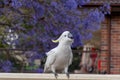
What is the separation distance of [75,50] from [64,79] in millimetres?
5645

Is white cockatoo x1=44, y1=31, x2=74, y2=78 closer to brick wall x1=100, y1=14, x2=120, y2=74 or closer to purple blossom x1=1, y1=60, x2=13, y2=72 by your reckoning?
purple blossom x1=1, y1=60, x2=13, y2=72

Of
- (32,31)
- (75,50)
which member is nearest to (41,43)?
(32,31)

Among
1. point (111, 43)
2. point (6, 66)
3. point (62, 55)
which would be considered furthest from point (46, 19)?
point (111, 43)

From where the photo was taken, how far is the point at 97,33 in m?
13.0

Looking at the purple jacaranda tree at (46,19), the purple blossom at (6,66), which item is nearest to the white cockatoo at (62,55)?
the purple jacaranda tree at (46,19)

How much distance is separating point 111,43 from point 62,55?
6717mm

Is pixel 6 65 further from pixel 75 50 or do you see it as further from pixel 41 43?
pixel 75 50

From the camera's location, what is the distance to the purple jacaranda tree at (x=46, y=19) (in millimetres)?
9609

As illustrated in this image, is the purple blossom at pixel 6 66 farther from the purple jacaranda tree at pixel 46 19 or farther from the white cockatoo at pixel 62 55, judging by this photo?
the white cockatoo at pixel 62 55

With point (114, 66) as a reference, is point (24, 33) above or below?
above

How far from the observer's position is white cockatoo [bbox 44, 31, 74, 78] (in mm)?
6418

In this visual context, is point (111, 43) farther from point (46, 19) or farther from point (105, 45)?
point (46, 19)

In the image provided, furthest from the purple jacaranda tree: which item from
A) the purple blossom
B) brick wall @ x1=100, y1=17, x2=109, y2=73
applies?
brick wall @ x1=100, y1=17, x2=109, y2=73

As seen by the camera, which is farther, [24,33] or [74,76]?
[24,33]
